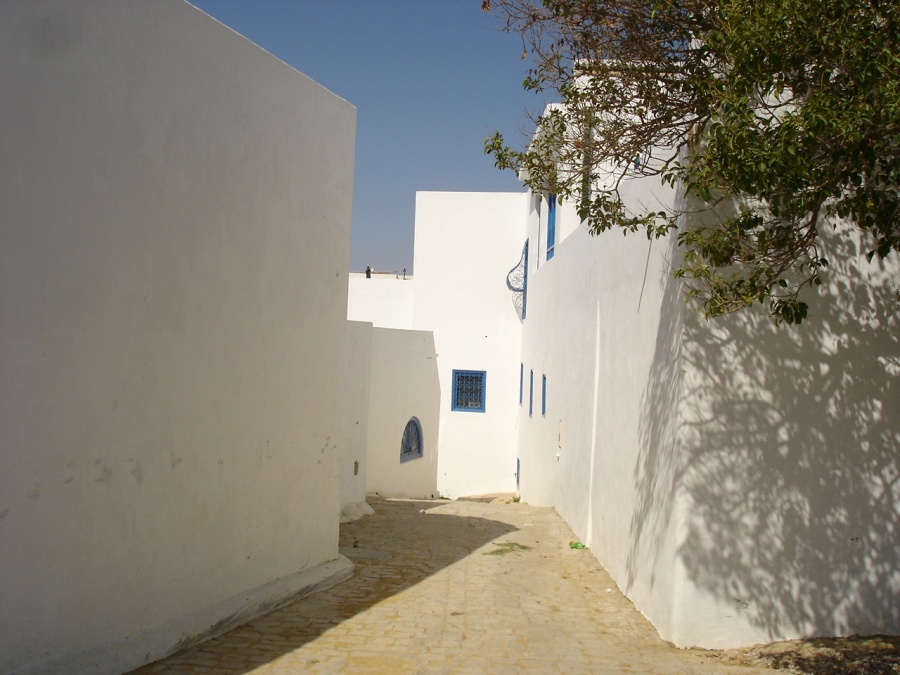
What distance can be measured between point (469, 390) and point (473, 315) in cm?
185

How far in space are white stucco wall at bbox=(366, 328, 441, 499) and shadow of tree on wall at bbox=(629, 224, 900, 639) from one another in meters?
11.8

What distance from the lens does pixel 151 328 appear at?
18.4 feet

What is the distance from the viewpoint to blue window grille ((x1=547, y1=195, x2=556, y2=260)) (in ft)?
51.5

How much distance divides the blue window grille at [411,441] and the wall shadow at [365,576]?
16.4 ft

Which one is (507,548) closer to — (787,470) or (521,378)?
(787,470)

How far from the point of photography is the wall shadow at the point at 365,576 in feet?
19.2

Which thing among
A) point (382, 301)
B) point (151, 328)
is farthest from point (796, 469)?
point (382, 301)

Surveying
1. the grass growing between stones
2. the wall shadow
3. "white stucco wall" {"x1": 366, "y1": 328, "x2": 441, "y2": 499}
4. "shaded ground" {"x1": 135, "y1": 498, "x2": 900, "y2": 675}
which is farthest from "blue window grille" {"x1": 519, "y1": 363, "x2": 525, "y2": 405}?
"shaded ground" {"x1": 135, "y1": 498, "x2": 900, "y2": 675}

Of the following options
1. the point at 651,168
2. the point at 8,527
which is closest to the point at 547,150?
the point at 651,168

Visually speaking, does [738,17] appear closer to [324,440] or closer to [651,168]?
[651,168]

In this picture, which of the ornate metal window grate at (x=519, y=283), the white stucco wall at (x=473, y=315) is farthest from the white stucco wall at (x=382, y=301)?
the ornate metal window grate at (x=519, y=283)

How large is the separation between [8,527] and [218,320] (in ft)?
7.12

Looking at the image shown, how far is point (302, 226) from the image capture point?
756 cm

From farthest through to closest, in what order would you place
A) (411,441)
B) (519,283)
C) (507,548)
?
(519,283), (411,441), (507,548)
